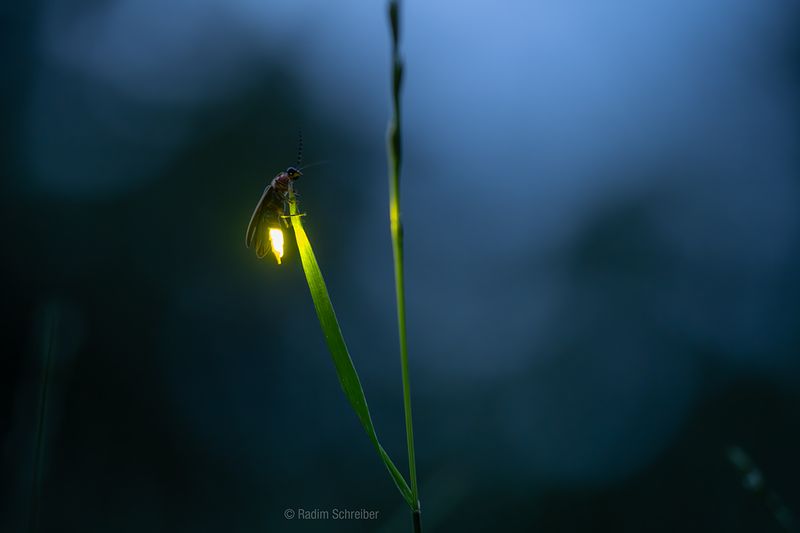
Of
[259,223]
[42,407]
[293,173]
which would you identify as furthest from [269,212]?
[42,407]

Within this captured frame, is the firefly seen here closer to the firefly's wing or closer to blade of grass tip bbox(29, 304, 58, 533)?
the firefly's wing

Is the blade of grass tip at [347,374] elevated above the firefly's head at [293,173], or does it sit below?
below

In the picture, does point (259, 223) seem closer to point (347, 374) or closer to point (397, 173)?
point (347, 374)

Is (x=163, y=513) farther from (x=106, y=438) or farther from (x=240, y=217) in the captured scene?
(x=240, y=217)

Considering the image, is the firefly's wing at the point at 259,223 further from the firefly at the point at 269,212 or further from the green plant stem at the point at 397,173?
the green plant stem at the point at 397,173

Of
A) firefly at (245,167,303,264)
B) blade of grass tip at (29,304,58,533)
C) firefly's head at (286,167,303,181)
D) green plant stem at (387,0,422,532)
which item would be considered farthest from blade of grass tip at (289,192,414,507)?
firefly's head at (286,167,303,181)

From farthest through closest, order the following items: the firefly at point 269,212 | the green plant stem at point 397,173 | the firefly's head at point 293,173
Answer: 1. the firefly's head at point 293,173
2. the firefly at point 269,212
3. the green plant stem at point 397,173

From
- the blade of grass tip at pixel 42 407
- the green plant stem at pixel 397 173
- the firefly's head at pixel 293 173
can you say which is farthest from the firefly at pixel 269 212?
the green plant stem at pixel 397 173
